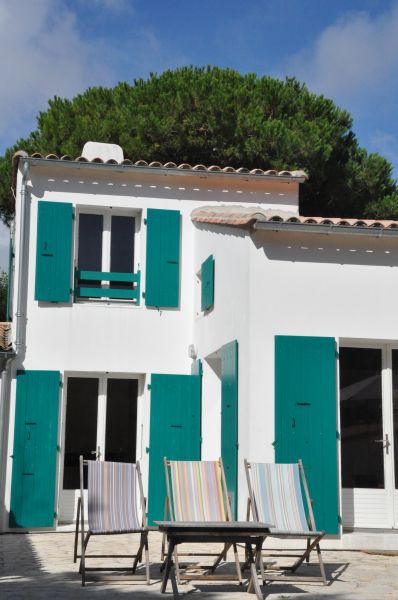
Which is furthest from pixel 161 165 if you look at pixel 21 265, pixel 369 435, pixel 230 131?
pixel 230 131

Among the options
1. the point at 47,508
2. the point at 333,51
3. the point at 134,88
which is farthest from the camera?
the point at 134,88

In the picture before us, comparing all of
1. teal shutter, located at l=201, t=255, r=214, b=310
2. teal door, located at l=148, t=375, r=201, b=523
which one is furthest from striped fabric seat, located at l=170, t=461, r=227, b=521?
teal door, located at l=148, t=375, r=201, b=523

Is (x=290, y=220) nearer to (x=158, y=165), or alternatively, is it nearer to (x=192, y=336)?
(x=192, y=336)

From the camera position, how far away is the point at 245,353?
9164mm

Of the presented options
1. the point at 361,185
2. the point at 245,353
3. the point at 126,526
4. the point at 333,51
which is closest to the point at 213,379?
the point at 245,353

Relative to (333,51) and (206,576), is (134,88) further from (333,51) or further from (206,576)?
(206,576)

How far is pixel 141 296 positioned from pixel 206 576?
5.95 meters

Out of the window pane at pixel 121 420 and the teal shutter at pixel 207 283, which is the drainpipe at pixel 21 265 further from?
the teal shutter at pixel 207 283

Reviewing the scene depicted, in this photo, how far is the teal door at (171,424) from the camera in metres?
11.5

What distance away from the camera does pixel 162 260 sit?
12148 mm

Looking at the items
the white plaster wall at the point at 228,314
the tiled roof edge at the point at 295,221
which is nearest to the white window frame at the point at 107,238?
the white plaster wall at the point at 228,314

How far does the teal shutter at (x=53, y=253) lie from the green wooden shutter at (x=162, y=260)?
1.16m

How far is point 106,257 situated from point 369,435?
488 cm

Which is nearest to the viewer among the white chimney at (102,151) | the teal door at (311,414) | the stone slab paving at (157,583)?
the stone slab paving at (157,583)
